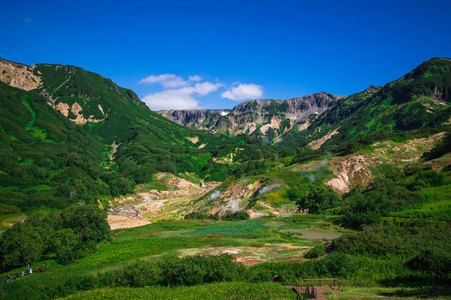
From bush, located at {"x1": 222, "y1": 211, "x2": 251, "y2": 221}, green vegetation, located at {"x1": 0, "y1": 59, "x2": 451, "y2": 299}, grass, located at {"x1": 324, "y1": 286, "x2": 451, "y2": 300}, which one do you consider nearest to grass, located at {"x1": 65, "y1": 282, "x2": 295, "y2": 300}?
green vegetation, located at {"x1": 0, "y1": 59, "x2": 451, "y2": 299}

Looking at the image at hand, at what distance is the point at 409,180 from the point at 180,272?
66.1 m

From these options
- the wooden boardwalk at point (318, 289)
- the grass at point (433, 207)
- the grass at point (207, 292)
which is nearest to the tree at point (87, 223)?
the grass at point (207, 292)

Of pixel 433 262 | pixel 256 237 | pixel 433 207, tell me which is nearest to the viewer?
pixel 433 262

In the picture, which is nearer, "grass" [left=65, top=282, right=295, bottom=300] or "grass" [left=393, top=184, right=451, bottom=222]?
"grass" [left=65, top=282, right=295, bottom=300]

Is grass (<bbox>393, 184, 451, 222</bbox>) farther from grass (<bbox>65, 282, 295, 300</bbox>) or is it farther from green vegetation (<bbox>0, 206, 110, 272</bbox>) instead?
green vegetation (<bbox>0, 206, 110, 272</bbox>)

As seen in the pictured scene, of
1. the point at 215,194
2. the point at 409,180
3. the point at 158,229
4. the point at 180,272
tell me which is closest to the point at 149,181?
the point at 215,194

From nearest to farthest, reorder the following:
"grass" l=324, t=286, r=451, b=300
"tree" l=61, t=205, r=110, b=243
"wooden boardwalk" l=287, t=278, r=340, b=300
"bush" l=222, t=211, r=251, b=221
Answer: "grass" l=324, t=286, r=451, b=300 < "wooden boardwalk" l=287, t=278, r=340, b=300 < "tree" l=61, t=205, r=110, b=243 < "bush" l=222, t=211, r=251, b=221

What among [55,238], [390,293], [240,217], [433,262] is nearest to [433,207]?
[433,262]

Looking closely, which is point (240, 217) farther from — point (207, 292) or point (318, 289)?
point (318, 289)

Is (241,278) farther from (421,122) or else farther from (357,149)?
(421,122)

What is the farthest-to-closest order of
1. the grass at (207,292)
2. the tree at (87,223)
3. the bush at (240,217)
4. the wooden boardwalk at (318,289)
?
the bush at (240,217)
the tree at (87,223)
the grass at (207,292)
the wooden boardwalk at (318,289)

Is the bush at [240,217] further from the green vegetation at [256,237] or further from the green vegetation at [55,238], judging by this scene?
the green vegetation at [55,238]

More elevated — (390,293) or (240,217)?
(390,293)

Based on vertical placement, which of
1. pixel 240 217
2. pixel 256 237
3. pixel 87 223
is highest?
pixel 87 223
